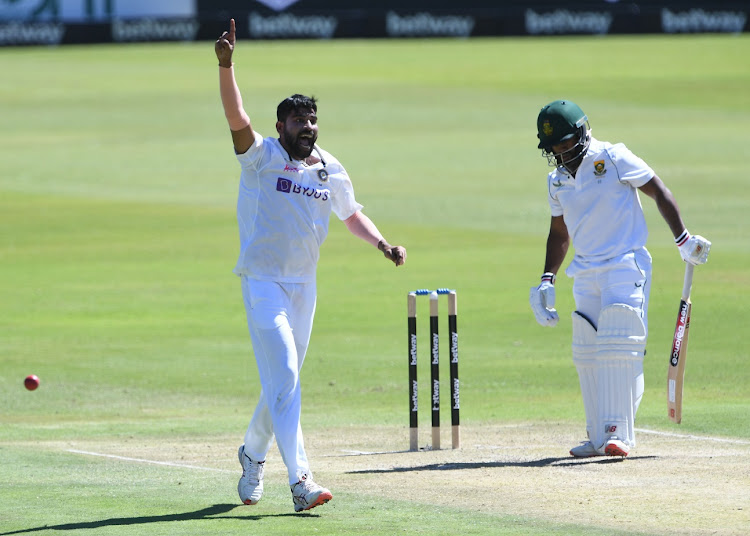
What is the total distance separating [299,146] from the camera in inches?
293

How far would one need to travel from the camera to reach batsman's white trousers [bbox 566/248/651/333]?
8469mm

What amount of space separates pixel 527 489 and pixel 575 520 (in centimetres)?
78

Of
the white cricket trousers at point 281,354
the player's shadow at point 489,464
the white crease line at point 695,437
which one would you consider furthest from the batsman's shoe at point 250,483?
the white crease line at point 695,437

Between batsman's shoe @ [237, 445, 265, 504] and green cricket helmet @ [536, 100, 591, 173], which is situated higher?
green cricket helmet @ [536, 100, 591, 173]

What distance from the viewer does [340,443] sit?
376 inches

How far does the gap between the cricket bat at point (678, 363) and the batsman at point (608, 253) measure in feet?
0.66

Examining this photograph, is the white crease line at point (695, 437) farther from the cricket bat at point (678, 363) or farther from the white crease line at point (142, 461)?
the white crease line at point (142, 461)

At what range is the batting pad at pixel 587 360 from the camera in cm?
860

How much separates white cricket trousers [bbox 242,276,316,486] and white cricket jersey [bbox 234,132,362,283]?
8 cm

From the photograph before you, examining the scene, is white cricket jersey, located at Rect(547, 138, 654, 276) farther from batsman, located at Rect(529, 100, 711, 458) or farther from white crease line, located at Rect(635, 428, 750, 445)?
white crease line, located at Rect(635, 428, 750, 445)

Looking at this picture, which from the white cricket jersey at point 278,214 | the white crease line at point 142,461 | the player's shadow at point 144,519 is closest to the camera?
the player's shadow at point 144,519

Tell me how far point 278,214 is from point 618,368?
7.39ft

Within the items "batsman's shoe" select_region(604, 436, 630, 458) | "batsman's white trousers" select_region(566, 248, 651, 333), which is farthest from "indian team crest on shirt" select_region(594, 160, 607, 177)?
"batsman's shoe" select_region(604, 436, 630, 458)

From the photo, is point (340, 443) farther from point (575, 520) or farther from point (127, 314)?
point (127, 314)
